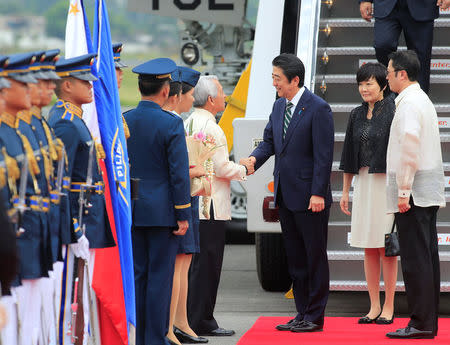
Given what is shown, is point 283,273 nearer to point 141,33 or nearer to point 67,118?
point 67,118

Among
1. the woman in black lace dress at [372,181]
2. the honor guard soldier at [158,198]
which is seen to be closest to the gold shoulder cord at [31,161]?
the honor guard soldier at [158,198]

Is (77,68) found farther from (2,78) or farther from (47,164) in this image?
(2,78)

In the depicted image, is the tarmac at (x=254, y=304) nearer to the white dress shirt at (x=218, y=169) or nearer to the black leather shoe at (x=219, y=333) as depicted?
the black leather shoe at (x=219, y=333)

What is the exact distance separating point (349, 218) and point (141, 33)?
25.8 m

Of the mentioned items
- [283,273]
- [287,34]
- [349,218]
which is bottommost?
[283,273]

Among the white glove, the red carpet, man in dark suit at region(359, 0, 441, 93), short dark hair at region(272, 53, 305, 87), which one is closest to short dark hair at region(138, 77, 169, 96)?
short dark hair at region(272, 53, 305, 87)

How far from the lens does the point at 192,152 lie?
6539 mm

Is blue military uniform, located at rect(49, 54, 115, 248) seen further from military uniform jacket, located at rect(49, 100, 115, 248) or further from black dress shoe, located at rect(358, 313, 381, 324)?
black dress shoe, located at rect(358, 313, 381, 324)

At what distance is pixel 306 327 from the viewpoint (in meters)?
6.70

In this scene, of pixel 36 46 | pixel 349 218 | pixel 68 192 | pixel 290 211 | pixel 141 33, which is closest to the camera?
pixel 68 192

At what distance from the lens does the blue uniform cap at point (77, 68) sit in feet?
16.1

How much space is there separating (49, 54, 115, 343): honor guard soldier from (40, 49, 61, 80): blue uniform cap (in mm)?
340

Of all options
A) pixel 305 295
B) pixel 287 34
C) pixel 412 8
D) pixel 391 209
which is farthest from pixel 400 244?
pixel 287 34

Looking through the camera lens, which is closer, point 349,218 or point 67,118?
point 67,118
